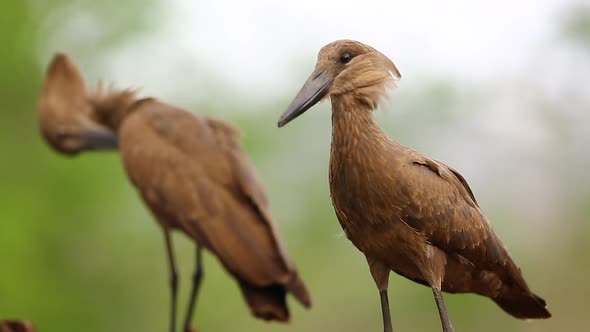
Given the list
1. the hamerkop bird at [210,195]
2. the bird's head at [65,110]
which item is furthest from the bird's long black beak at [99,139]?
the hamerkop bird at [210,195]

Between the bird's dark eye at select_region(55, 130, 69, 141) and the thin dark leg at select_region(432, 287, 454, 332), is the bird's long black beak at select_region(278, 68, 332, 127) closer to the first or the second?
the thin dark leg at select_region(432, 287, 454, 332)

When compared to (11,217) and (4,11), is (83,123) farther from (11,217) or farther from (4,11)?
(4,11)

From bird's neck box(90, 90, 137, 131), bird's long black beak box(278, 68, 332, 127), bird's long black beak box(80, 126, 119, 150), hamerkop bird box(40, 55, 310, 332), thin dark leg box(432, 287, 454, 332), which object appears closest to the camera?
bird's long black beak box(278, 68, 332, 127)

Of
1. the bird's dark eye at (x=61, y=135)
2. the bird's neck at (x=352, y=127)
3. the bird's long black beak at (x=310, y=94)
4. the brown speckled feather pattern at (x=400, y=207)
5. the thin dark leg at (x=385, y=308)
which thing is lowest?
the bird's dark eye at (x=61, y=135)

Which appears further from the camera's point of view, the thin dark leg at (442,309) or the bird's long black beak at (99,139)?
the bird's long black beak at (99,139)

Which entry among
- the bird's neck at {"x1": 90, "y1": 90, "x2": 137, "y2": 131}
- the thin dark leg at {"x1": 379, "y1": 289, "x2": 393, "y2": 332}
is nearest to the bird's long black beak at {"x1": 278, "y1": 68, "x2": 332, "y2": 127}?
the thin dark leg at {"x1": 379, "y1": 289, "x2": 393, "y2": 332}

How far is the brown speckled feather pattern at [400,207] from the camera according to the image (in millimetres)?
2611

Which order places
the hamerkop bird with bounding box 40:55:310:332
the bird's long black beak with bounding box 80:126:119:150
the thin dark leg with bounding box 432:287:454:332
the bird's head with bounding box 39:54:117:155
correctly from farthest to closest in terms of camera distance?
the bird's head with bounding box 39:54:117:155 → the bird's long black beak with bounding box 80:126:119:150 → the hamerkop bird with bounding box 40:55:310:332 → the thin dark leg with bounding box 432:287:454:332

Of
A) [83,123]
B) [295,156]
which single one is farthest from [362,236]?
[295,156]

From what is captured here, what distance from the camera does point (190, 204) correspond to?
200 inches

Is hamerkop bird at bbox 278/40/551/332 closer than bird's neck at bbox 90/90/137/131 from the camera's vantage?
Yes

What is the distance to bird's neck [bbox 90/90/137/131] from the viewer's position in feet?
20.1

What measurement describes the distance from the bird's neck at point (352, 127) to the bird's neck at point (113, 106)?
3.45 m

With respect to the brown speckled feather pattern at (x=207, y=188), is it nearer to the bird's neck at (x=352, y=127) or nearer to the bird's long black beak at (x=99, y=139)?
the bird's long black beak at (x=99, y=139)
